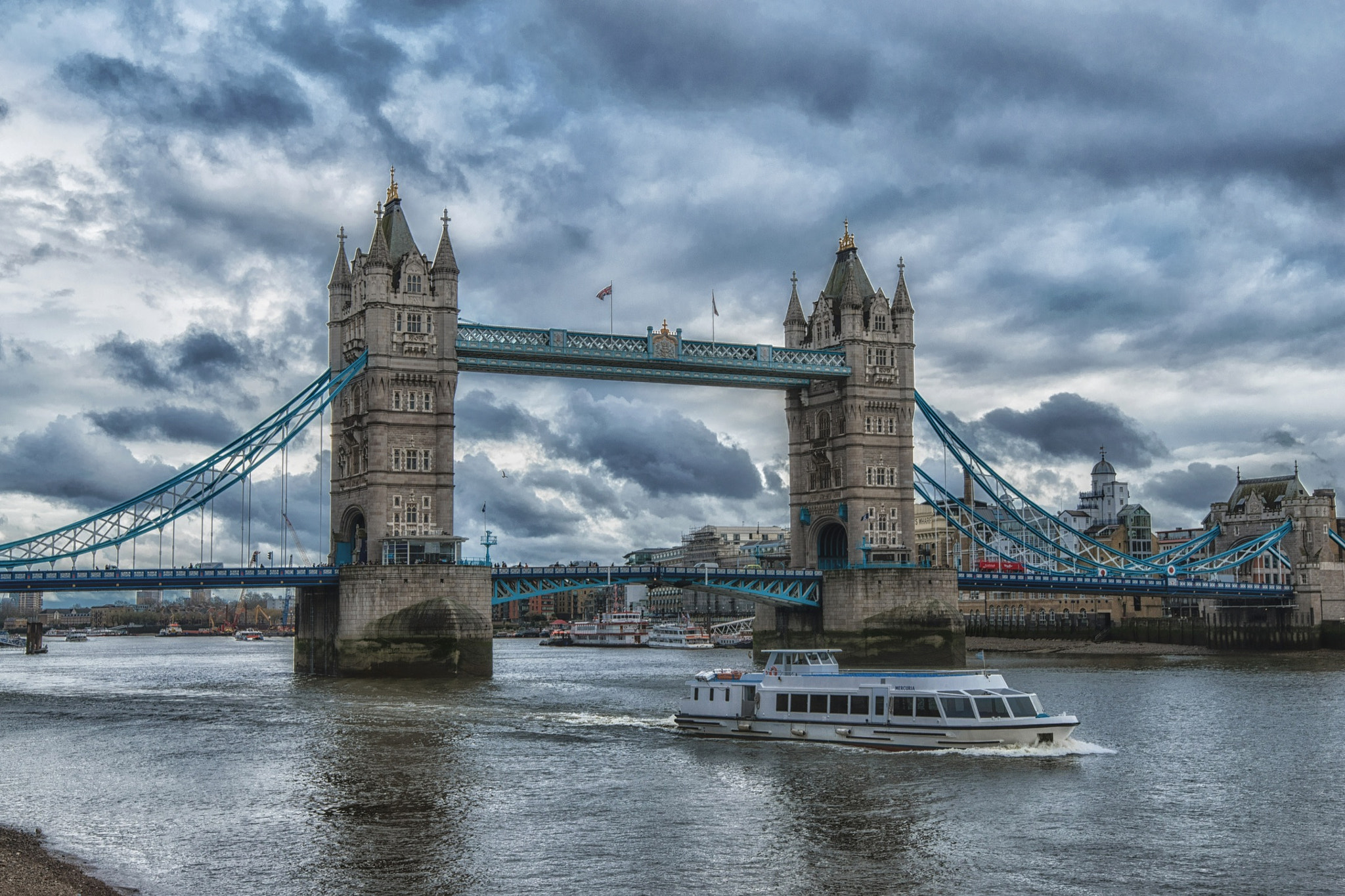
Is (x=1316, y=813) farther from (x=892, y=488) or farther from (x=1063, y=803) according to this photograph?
(x=892, y=488)

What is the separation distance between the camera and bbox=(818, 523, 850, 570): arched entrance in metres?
111

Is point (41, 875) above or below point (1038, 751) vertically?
above

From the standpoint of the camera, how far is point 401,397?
90.9 m

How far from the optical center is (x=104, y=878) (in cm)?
3238

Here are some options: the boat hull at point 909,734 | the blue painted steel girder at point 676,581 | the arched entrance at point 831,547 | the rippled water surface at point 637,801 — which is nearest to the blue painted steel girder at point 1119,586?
the arched entrance at point 831,547

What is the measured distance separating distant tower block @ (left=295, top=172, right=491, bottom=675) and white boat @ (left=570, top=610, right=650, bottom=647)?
309 feet

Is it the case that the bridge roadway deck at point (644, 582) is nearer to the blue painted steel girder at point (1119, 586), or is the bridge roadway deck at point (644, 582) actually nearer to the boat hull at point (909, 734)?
the blue painted steel girder at point (1119, 586)

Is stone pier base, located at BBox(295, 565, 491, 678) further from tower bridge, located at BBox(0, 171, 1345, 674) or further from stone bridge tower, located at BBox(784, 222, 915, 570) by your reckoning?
stone bridge tower, located at BBox(784, 222, 915, 570)

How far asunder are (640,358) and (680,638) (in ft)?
285

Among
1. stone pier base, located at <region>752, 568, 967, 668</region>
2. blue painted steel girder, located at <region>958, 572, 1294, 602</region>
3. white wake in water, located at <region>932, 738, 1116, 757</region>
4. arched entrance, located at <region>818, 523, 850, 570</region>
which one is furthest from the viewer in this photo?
blue painted steel girder, located at <region>958, 572, 1294, 602</region>

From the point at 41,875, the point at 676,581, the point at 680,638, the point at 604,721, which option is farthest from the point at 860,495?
the point at 41,875

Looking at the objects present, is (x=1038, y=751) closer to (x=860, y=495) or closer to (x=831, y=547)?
(x=860, y=495)

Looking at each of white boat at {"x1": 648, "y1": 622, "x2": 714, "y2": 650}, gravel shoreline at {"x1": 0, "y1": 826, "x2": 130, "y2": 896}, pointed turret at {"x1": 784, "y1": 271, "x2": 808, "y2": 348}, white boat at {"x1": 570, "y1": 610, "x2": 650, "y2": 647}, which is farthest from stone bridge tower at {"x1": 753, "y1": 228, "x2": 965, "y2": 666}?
white boat at {"x1": 570, "y1": 610, "x2": 650, "y2": 647}

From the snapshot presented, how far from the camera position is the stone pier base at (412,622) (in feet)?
277
